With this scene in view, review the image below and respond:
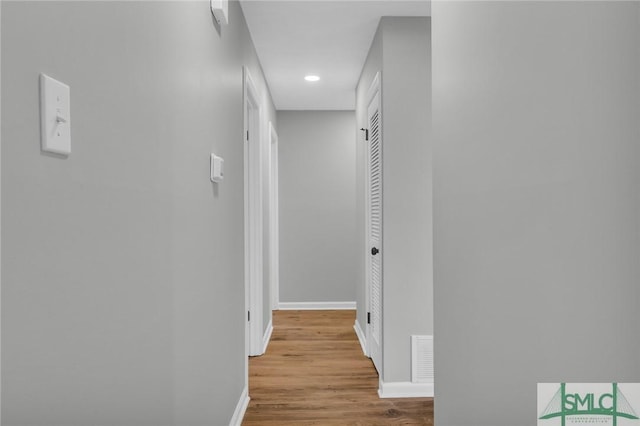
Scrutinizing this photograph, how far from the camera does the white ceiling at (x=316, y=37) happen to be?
2.87 meters

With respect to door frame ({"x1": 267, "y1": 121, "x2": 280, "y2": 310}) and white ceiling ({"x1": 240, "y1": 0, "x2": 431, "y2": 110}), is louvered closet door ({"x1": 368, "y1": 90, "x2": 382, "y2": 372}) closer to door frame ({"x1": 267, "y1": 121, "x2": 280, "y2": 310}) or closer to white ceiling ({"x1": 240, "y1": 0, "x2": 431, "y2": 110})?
white ceiling ({"x1": 240, "y1": 0, "x2": 431, "y2": 110})

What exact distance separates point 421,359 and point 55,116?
269 centimetres

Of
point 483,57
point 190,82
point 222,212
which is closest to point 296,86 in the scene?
point 222,212

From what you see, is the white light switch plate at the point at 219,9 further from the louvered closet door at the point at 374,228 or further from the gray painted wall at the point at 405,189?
the louvered closet door at the point at 374,228

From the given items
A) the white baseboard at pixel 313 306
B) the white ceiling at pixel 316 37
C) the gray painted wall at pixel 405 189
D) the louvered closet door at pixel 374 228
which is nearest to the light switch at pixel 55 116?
the white ceiling at pixel 316 37

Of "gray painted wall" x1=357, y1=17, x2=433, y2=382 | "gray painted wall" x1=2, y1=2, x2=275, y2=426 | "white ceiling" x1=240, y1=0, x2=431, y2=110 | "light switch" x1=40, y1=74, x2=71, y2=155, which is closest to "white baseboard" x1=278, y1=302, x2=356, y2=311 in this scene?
"white ceiling" x1=240, y1=0, x2=431, y2=110

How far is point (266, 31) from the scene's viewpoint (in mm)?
3270

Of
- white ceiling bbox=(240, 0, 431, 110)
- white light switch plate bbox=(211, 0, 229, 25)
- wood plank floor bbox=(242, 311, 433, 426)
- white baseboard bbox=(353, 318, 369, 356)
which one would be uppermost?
white ceiling bbox=(240, 0, 431, 110)

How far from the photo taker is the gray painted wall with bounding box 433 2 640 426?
0.76 meters

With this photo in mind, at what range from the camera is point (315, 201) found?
593cm

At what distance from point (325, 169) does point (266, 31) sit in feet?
9.12

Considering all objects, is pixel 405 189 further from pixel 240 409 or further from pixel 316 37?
pixel 240 409

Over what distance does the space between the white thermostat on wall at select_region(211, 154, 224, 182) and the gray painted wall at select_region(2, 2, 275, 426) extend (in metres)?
0.08

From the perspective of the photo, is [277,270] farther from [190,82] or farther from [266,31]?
[190,82]
